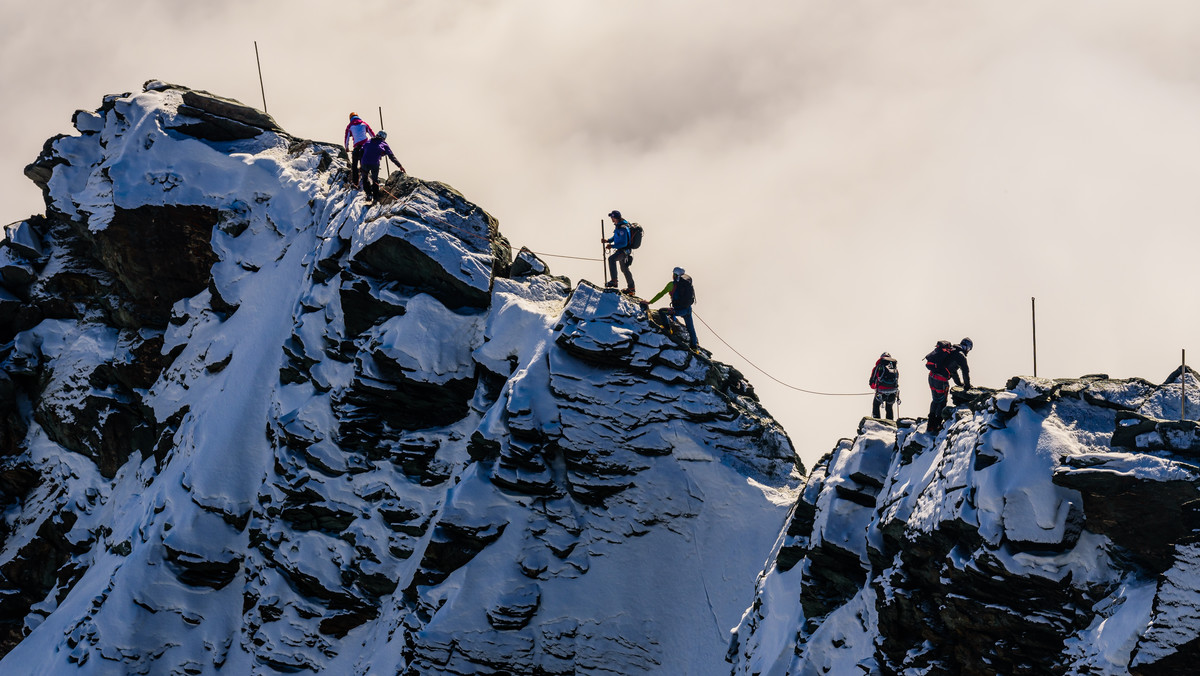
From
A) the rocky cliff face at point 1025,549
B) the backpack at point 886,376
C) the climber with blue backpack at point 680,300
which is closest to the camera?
the rocky cliff face at point 1025,549

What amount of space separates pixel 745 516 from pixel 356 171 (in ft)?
60.9

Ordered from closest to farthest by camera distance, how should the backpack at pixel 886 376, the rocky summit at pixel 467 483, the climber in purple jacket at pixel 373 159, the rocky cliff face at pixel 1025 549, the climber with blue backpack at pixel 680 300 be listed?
the rocky cliff face at pixel 1025 549, the rocky summit at pixel 467 483, the backpack at pixel 886 376, the climber with blue backpack at pixel 680 300, the climber in purple jacket at pixel 373 159

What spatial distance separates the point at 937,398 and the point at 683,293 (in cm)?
976

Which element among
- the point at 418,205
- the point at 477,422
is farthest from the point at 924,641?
the point at 418,205

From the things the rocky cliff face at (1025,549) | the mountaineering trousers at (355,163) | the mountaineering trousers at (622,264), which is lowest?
the rocky cliff face at (1025,549)

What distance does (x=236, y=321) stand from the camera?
34688 millimetres

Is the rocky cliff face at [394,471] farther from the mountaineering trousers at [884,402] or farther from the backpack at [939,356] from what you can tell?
the backpack at [939,356]

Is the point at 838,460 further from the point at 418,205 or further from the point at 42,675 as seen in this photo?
the point at 42,675

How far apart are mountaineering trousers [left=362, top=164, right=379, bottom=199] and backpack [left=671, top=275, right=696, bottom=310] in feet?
37.5

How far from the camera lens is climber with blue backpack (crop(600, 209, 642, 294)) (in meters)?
29.9

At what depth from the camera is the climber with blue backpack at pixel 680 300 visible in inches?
1138

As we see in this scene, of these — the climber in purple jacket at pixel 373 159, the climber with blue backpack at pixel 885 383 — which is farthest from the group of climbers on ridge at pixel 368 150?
the climber with blue backpack at pixel 885 383

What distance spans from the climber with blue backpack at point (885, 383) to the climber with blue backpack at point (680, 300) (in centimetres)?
576

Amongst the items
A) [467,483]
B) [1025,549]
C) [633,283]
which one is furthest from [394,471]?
[1025,549]
